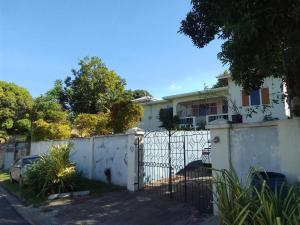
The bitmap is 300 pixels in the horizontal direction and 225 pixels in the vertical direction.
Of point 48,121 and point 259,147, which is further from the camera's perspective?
point 48,121

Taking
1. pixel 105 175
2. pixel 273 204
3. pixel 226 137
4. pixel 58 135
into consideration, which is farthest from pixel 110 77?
pixel 273 204

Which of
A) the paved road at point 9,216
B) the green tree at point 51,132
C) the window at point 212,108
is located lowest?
the paved road at point 9,216

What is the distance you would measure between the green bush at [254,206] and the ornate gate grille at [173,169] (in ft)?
16.0

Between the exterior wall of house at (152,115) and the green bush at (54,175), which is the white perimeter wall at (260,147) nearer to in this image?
the green bush at (54,175)

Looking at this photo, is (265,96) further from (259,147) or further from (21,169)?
(259,147)

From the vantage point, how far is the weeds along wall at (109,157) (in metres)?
12.2

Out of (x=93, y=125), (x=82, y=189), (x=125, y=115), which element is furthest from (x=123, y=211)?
(x=93, y=125)

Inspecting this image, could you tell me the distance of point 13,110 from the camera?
1433 inches

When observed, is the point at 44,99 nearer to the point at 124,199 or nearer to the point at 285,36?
the point at 124,199

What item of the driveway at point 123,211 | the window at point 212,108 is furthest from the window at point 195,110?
the driveway at point 123,211

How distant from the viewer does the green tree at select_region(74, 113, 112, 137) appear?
767 inches

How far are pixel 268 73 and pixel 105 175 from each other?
9366 millimetres

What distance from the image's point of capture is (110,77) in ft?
122

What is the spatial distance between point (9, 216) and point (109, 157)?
16.1ft
